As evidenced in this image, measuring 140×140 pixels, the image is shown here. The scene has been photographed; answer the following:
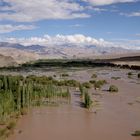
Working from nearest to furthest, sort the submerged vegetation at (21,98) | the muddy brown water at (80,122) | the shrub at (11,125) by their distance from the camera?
the muddy brown water at (80,122) → the shrub at (11,125) → the submerged vegetation at (21,98)

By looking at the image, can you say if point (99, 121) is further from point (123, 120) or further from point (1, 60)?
point (1, 60)

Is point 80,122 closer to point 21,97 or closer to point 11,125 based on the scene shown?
point 11,125

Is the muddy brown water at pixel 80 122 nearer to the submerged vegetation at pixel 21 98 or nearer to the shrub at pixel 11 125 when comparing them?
the shrub at pixel 11 125

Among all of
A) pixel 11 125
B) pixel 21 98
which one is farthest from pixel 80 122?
pixel 21 98

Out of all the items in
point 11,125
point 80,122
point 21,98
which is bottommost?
point 80,122

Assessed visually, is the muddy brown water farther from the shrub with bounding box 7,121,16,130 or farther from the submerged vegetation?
the submerged vegetation

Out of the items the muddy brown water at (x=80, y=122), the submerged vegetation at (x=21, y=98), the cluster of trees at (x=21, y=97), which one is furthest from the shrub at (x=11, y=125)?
the cluster of trees at (x=21, y=97)

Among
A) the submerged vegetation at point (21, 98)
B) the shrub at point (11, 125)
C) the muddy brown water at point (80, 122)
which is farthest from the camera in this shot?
the submerged vegetation at point (21, 98)

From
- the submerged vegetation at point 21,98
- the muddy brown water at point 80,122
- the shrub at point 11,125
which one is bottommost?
the muddy brown water at point 80,122

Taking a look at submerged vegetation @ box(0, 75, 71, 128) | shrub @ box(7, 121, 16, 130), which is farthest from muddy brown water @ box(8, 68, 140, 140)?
submerged vegetation @ box(0, 75, 71, 128)
